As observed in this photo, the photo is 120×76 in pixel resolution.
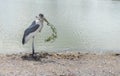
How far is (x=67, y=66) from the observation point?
14.4 m

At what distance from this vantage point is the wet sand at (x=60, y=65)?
13188mm

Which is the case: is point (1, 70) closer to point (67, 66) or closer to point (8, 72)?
point (8, 72)

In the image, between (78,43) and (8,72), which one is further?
(78,43)

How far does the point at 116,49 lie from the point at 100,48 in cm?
80

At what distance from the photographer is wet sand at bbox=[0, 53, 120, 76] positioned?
1319 cm

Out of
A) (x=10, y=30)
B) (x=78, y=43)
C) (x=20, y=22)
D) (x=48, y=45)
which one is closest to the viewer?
(x=48, y=45)

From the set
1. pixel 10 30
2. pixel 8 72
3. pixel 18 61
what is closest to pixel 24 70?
pixel 8 72

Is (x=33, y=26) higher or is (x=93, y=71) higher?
(x=33, y=26)

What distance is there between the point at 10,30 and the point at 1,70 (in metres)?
13.7

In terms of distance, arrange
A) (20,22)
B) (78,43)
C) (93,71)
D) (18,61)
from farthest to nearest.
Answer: (20,22) → (78,43) → (18,61) → (93,71)

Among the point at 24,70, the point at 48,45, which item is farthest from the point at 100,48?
the point at 24,70

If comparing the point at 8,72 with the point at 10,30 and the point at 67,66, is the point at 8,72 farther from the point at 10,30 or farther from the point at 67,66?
the point at 10,30

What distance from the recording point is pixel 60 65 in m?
14.5

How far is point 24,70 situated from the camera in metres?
13.3
